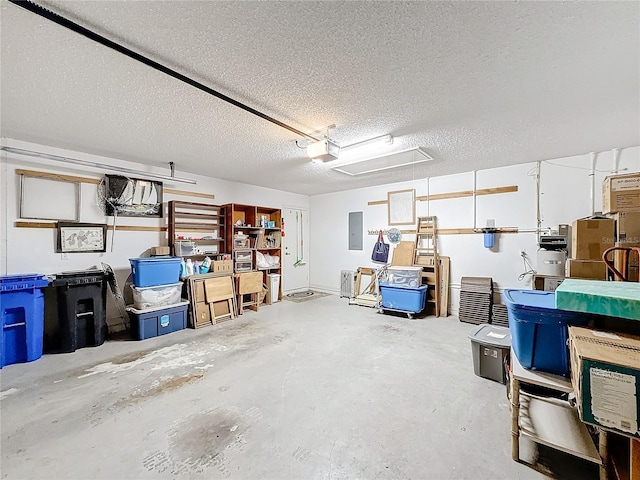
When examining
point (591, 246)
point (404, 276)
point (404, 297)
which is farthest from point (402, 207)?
point (591, 246)

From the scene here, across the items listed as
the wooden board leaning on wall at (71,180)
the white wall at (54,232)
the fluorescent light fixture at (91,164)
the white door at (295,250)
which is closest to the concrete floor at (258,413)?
the white wall at (54,232)

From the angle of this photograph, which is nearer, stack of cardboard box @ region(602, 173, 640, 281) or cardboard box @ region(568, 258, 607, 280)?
stack of cardboard box @ region(602, 173, 640, 281)

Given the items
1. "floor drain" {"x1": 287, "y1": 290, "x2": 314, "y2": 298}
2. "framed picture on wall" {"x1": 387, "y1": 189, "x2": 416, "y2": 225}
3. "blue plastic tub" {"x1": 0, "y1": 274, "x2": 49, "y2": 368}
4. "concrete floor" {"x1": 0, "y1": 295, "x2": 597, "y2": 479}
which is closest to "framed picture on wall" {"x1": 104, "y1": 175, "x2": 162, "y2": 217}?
"blue plastic tub" {"x1": 0, "y1": 274, "x2": 49, "y2": 368}

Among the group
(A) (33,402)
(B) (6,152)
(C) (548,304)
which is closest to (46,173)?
(B) (6,152)

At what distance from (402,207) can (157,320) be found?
4912 mm

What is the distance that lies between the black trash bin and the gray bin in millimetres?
4514

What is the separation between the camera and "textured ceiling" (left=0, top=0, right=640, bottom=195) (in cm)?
142

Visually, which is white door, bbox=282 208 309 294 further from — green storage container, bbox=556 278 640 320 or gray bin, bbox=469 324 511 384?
green storage container, bbox=556 278 640 320

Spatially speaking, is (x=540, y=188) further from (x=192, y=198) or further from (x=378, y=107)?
(x=192, y=198)

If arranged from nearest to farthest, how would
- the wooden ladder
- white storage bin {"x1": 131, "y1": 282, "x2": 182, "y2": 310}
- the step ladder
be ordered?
white storage bin {"x1": 131, "y1": 282, "x2": 182, "y2": 310}
the step ladder
the wooden ladder

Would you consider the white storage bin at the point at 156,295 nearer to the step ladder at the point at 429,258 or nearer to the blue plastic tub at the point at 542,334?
the blue plastic tub at the point at 542,334

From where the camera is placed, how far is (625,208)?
2.06 m

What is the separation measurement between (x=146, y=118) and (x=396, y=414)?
11.7 ft

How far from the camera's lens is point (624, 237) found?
2.03 m
